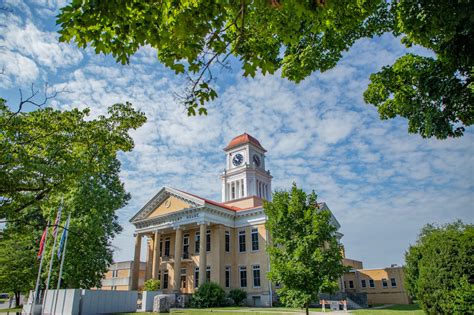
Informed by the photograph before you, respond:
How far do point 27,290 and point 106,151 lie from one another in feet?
83.1

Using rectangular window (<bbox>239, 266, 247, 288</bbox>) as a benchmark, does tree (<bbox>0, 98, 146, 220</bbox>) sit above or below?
above

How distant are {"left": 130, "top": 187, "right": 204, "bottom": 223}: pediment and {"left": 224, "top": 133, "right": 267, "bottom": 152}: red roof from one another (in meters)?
13.0

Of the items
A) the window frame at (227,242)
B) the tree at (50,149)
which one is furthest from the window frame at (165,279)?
the tree at (50,149)

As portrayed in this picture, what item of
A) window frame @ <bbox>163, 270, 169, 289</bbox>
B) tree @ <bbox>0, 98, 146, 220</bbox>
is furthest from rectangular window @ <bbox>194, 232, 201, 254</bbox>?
tree @ <bbox>0, 98, 146, 220</bbox>

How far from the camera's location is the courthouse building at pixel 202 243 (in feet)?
105

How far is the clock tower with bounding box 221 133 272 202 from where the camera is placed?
43469 millimetres

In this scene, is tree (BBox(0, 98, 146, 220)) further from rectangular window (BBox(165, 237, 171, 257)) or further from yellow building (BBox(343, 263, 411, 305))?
yellow building (BBox(343, 263, 411, 305))

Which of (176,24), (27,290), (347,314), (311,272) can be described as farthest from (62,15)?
(27,290)

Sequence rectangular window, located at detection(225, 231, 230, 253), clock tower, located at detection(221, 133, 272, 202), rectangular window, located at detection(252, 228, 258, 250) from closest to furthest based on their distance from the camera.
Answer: rectangular window, located at detection(252, 228, 258, 250)
rectangular window, located at detection(225, 231, 230, 253)
clock tower, located at detection(221, 133, 272, 202)

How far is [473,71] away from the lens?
10.1m

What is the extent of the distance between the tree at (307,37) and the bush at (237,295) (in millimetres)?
22849

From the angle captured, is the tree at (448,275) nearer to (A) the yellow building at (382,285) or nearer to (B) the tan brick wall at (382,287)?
(A) the yellow building at (382,285)

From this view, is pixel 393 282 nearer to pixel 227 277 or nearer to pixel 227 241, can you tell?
pixel 227 277

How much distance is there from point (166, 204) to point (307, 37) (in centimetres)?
2989
